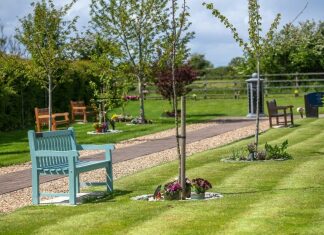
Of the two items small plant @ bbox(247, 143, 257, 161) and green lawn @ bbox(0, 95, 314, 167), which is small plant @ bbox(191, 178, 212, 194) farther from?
green lawn @ bbox(0, 95, 314, 167)

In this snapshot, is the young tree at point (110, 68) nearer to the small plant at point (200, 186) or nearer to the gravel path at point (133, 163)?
the gravel path at point (133, 163)

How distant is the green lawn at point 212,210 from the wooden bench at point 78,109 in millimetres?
16532

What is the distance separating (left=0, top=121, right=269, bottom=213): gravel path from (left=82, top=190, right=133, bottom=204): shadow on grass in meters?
0.87

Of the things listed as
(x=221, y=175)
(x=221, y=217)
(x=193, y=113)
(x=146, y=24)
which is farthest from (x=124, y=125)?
(x=221, y=217)

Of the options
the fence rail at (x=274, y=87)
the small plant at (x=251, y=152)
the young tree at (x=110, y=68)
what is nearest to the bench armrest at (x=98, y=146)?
the small plant at (x=251, y=152)

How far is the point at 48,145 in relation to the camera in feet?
35.6

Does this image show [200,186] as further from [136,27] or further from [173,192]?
[136,27]

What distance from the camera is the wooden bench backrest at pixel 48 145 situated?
10.5 meters

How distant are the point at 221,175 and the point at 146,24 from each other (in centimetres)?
1690

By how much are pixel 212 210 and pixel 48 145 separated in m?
2.98

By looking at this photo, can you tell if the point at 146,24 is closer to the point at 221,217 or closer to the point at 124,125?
the point at 124,125

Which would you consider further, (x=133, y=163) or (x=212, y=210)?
(x=133, y=163)

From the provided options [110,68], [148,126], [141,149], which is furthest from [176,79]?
[141,149]

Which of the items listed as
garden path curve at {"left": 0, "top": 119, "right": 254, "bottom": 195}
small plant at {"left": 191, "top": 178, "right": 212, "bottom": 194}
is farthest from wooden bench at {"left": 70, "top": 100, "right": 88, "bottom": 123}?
small plant at {"left": 191, "top": 178, "right": 212, "bottom": 194}
